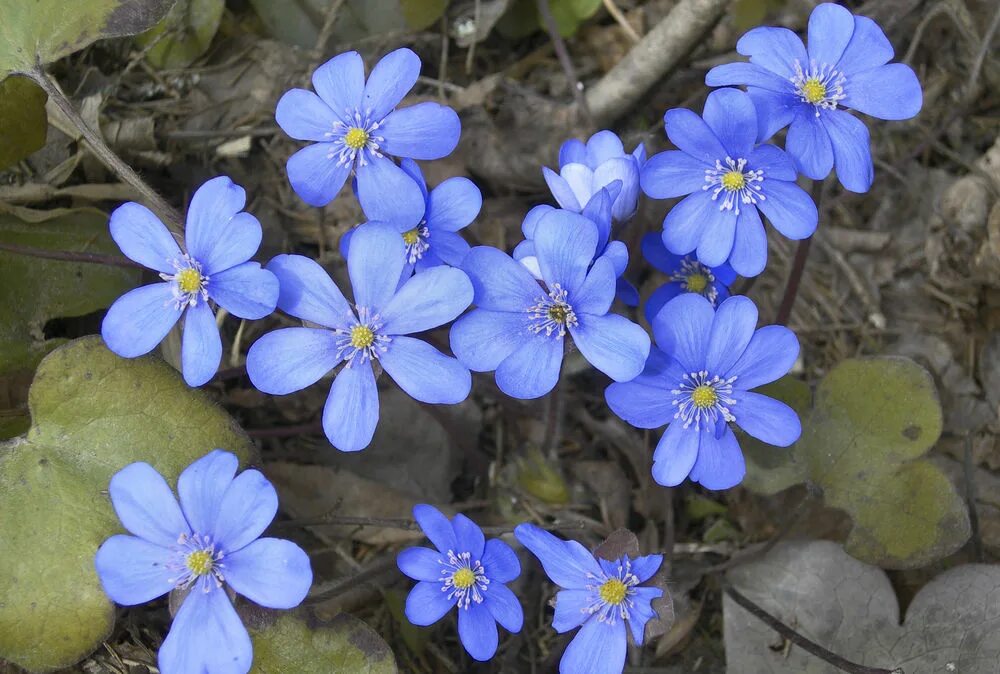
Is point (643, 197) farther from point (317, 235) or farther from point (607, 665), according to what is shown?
point (607, 665)

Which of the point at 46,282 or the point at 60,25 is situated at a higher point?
the point at 60,25

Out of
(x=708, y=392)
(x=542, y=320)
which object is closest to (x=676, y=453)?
(x=708, y=392)

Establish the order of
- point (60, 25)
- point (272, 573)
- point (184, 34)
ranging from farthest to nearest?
point (184, 34) < point (60, 25) < point (272, 573)

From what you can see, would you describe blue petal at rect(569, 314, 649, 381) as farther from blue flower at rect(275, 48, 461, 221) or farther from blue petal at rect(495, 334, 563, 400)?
blue flower at rect(275, 48, 461, 221)

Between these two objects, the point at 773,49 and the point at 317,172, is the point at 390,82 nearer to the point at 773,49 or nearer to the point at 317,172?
the point at 317,172

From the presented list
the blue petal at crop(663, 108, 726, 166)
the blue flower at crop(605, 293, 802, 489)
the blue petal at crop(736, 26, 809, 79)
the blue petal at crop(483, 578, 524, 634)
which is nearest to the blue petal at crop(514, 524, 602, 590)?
the blue petal at crop(483, 578, 524, 634)

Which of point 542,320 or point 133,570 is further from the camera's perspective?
point 542,320
